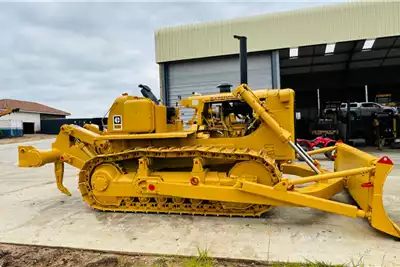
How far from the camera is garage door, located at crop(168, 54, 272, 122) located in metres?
15.1

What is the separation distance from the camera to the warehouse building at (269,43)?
13.6 metres

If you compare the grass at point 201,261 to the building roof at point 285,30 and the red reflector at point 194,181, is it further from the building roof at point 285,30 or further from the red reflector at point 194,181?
the building roof at point 285,30

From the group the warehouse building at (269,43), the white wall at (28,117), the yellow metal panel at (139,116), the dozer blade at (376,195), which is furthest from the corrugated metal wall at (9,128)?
the dozer blade at (376,195)

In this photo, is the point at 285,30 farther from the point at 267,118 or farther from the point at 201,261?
the point at 201,261

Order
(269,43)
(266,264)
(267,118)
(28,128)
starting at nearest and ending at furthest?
(266,264)
(267,118)
(269,43)
(28,128)

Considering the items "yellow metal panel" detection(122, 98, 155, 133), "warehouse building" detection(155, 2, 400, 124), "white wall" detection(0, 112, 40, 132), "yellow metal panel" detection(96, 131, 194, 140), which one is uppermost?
"warehouse building" detection(155, 2, 400, 124)

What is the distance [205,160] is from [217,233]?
1296 mm

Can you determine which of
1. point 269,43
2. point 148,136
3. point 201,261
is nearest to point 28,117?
point 269,43

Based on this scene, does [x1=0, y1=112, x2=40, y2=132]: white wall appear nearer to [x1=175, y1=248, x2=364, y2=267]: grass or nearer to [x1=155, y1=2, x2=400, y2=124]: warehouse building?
[x1=155, y1=2, x2=400, y2=124]: warehouse building

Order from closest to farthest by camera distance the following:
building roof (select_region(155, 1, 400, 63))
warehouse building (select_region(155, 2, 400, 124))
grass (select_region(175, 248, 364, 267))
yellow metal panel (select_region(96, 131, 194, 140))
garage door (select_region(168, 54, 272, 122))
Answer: grass (select_region(175, 248, 364, 267)) → yellow metal panel (select_region(96, 131, 194, 140)) → building roof (select_region(155, 1, 400, 63)) → warehouse building (select_region(155, 2, 400, 124)) → garage door (select_region(168, 54, 272, 122))

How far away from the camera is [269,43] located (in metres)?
14.6

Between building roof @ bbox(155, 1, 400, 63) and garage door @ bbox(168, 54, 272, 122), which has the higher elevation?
building roof @ bbox(155, 1, 400, 63)

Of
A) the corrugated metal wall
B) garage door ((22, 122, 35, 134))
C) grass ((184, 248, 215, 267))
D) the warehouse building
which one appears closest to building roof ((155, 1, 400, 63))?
the warehouse building

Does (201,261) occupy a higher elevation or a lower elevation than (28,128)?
lower
